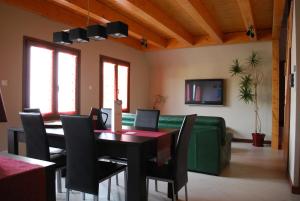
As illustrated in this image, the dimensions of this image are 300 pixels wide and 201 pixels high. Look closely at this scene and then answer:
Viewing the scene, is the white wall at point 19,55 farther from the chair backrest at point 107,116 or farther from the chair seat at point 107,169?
the chair seat at point 107,169

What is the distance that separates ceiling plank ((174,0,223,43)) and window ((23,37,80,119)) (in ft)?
8.35

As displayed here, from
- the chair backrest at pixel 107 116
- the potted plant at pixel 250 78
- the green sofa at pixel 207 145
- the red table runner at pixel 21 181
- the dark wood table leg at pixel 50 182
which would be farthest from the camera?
the potted plant at pixel 250 78

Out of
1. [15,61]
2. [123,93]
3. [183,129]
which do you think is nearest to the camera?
[183,129]

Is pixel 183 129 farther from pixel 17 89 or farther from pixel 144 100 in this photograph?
pixel 144 100

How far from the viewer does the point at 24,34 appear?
4.26 meters

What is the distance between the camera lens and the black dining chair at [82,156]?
85.1 inches

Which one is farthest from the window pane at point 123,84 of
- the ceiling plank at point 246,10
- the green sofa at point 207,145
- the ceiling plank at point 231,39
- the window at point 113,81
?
the ceiling plank at point 246,10

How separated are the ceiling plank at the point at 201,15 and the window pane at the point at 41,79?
2662 mm

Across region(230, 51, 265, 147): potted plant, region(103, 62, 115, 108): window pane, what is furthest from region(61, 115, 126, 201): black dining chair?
region(230, 51, 265, 147): potted plant

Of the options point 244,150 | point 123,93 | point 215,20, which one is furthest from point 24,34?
point 244,150

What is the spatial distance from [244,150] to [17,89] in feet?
15.7

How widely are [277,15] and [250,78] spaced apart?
2.47 metres

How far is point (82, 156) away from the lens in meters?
2.21

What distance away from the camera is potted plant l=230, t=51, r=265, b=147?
21.2ft
